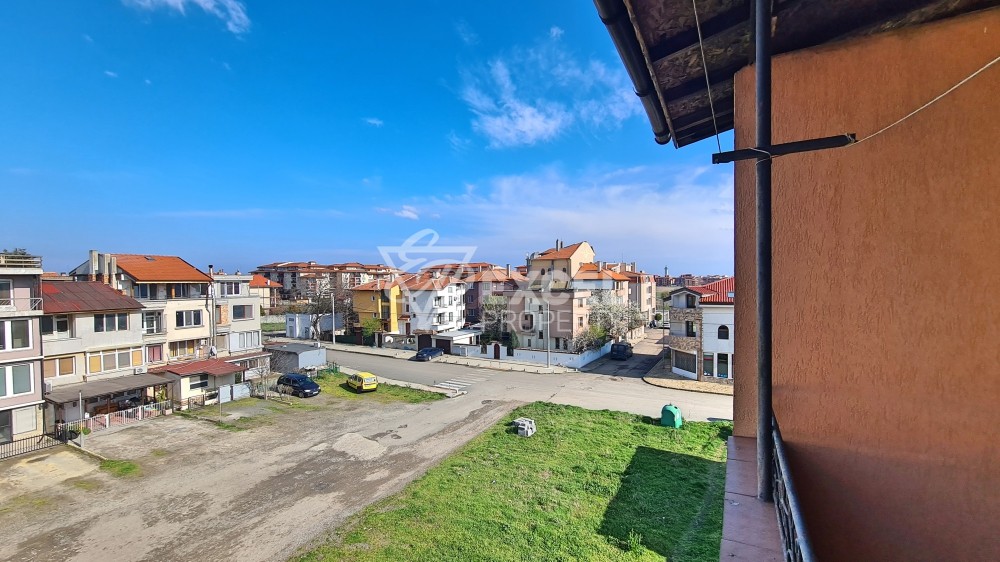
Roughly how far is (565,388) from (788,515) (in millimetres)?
19907

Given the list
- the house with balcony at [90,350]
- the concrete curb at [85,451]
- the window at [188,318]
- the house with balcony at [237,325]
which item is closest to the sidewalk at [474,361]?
the house with balcony at [237,325]

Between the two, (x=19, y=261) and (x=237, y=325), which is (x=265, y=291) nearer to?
(x=237, y=325)

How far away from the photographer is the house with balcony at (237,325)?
22359 mm

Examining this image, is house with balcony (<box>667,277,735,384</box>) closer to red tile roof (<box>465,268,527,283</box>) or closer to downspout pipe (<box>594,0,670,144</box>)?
red tile roof (<box>465,268,527,283</box>)

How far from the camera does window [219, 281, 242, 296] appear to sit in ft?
75.4

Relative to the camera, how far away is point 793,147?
185 centimetres

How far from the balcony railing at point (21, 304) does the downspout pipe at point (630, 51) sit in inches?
826

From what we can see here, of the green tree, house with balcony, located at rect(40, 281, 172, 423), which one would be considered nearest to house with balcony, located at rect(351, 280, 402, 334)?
the green tree

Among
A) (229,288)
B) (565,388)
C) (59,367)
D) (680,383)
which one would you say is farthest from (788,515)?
(229,288)

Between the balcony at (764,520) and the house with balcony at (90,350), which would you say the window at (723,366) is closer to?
the balcony at (764,520)

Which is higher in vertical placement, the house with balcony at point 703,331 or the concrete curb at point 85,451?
the house with balcony at point 703,331

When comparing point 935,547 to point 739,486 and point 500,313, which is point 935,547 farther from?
point 500,313

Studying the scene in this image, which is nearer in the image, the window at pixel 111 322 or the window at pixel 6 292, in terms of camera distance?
the window at pixel 6 292

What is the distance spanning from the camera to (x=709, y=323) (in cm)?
2067
